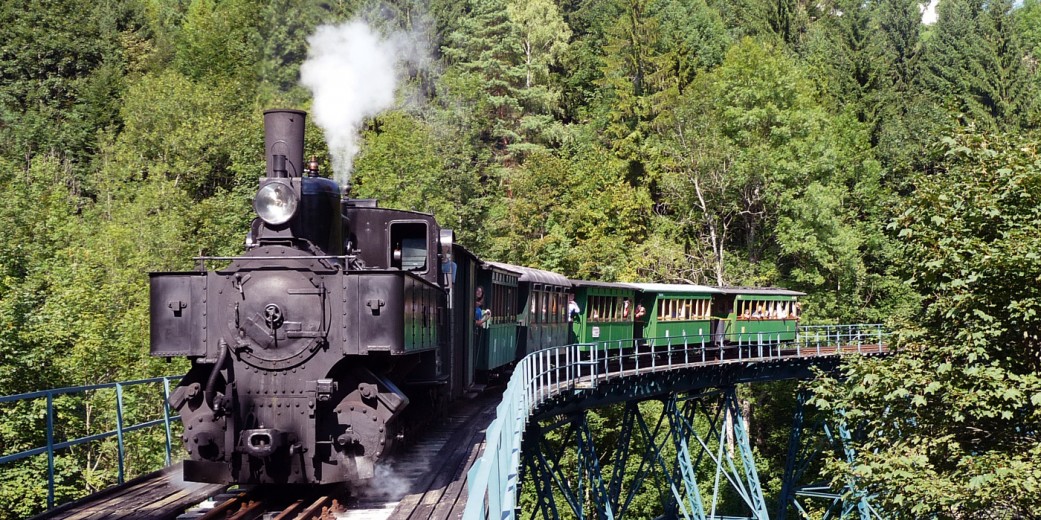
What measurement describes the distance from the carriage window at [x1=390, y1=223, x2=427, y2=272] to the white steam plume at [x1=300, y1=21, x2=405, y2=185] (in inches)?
249

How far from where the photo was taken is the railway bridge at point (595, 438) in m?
9.17

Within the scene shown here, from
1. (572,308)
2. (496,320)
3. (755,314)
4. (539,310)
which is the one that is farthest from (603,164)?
(496,320)

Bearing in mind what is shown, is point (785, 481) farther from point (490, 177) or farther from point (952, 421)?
point (490, 177)

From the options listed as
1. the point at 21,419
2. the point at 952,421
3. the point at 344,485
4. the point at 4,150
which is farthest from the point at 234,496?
the point at 4,150

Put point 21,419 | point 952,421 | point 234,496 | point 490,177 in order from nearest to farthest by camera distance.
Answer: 1. point 234,496
2. point 952,421
3. point 21,419
4. point 490,177

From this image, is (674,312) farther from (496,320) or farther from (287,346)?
(287,346)

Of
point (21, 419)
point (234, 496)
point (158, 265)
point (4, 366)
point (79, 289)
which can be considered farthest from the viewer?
point (158, 265)

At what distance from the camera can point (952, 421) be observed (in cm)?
1534

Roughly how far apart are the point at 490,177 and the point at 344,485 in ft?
129

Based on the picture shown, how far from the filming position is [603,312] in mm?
25578

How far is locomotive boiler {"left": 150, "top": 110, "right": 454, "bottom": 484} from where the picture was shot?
965 cm

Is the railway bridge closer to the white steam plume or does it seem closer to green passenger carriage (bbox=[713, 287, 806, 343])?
green passenger carriage (bbox=[713, 287, 806, 343])

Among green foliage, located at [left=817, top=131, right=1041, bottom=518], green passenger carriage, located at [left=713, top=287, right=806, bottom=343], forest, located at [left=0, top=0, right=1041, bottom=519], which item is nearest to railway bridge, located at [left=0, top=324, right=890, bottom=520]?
green passenger carriage, located at [left=713, top=287, right=806, bottom=343]

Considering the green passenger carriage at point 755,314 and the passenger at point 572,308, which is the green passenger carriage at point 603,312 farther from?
the green passenger carriage at point 755,314
